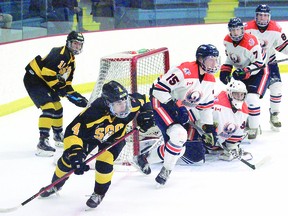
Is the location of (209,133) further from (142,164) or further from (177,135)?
(142,164)

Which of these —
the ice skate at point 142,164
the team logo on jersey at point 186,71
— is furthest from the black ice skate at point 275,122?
the team logo on jersey at point 186,71

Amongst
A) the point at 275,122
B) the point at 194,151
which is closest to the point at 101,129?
the point at 194,151

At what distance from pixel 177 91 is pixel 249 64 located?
112cm

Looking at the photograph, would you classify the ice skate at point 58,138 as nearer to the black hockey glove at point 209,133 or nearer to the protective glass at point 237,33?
the black hockey glove at point 209,133

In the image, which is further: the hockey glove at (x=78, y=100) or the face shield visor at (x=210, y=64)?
the hockey glove at (x=78, y=100)

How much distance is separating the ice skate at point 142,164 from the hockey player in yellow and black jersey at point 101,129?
22.0 inches

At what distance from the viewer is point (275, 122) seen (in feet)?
18.6

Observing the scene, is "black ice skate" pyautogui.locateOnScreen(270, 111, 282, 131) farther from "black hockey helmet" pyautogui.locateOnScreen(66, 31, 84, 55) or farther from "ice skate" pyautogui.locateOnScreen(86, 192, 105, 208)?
"ice skate" pyautogui.locateOnScreen(86, 192, 105, 208)

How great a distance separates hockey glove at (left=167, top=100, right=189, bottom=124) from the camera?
13.6ft

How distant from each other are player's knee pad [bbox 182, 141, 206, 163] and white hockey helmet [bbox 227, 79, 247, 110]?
1.18 feet

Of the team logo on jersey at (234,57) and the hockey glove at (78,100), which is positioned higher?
the team logo on jersey at (234,57)

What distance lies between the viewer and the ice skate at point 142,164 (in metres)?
4.44

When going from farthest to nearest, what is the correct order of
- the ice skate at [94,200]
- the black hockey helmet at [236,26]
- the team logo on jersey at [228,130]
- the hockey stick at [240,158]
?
1. the black hockey helmet at [236,26]
2. the team logo on jersey at [228,130]
3. the hockey stick at [240,158]
4. the ice skate at [94,200]

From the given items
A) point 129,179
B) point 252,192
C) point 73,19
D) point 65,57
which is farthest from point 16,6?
point 252,192
